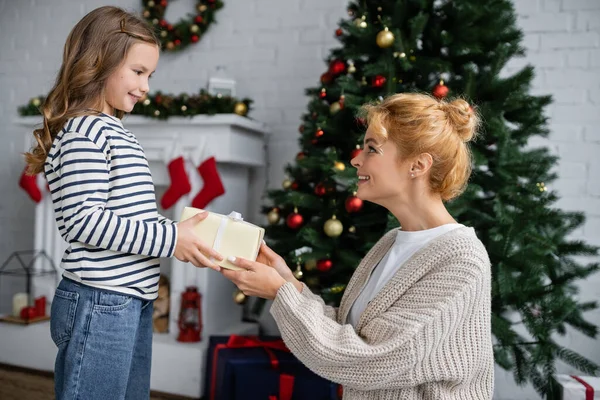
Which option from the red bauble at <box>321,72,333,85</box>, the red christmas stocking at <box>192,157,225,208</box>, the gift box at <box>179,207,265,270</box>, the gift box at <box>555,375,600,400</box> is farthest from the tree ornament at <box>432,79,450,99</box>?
the red christmas stocking at <box>192,157,225,208</box>

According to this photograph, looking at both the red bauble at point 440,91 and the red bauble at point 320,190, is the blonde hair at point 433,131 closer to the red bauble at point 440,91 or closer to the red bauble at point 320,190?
the red bauble at point 440,91

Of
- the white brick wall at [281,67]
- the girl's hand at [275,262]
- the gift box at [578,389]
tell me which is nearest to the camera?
the girl's hand at [275,262]

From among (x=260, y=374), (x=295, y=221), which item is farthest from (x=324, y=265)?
(x=260, y=374)

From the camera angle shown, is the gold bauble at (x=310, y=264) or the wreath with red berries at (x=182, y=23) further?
the wreath with red berries at (x=182, y=23)

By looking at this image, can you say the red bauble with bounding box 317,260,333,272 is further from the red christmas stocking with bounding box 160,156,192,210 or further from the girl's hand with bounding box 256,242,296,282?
the red christmas stocking with bounding box 160,156,192,210

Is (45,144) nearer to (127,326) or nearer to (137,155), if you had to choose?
(137,155)

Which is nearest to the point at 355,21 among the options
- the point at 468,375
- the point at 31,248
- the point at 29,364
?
the point at 468,375

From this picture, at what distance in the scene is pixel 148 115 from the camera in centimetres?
259

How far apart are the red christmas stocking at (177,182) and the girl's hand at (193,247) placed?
4.50 ft

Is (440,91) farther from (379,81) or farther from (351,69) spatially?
(351,69)

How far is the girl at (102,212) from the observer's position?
3.70 ft

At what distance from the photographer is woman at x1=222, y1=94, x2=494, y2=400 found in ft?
3.46

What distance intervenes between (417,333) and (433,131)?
42 cm

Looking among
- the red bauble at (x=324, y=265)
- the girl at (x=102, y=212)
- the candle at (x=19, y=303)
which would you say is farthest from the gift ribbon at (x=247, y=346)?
the candle at (x=19, y=303)
